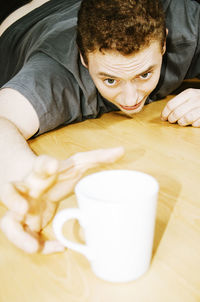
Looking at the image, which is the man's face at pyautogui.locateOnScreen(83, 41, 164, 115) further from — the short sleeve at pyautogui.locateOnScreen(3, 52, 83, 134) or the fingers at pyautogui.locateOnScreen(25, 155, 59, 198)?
the fingers at pyautogui.locateOnScreen(25, 155, 59, 198)

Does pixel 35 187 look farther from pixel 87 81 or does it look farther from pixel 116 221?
pixel 87 81

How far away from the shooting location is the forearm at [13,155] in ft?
1.86

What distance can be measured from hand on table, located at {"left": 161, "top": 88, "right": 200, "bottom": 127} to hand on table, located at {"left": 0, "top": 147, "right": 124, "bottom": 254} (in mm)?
467

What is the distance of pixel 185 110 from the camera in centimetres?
89

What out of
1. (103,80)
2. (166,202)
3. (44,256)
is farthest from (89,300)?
(103,80)

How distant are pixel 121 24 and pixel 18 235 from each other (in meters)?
0.53

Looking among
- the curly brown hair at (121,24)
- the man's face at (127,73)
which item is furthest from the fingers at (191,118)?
the curly brown hair at (121,24)

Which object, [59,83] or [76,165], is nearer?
[76,165]

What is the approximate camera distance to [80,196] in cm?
35

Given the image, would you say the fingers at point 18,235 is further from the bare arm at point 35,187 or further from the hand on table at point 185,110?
the hand on table at point 185,110

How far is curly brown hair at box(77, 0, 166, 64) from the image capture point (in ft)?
2.32

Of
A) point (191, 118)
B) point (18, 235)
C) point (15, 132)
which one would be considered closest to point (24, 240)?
point (18, 235)

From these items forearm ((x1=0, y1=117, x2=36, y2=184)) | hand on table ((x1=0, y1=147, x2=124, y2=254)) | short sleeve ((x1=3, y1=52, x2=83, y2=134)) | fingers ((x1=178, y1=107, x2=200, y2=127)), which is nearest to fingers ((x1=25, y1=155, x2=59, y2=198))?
hand on table ((x1=0, y1=147, x2=124, y2=254))

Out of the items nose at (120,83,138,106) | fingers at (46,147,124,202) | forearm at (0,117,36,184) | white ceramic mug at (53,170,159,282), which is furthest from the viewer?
nose at (120,83,138,106)
